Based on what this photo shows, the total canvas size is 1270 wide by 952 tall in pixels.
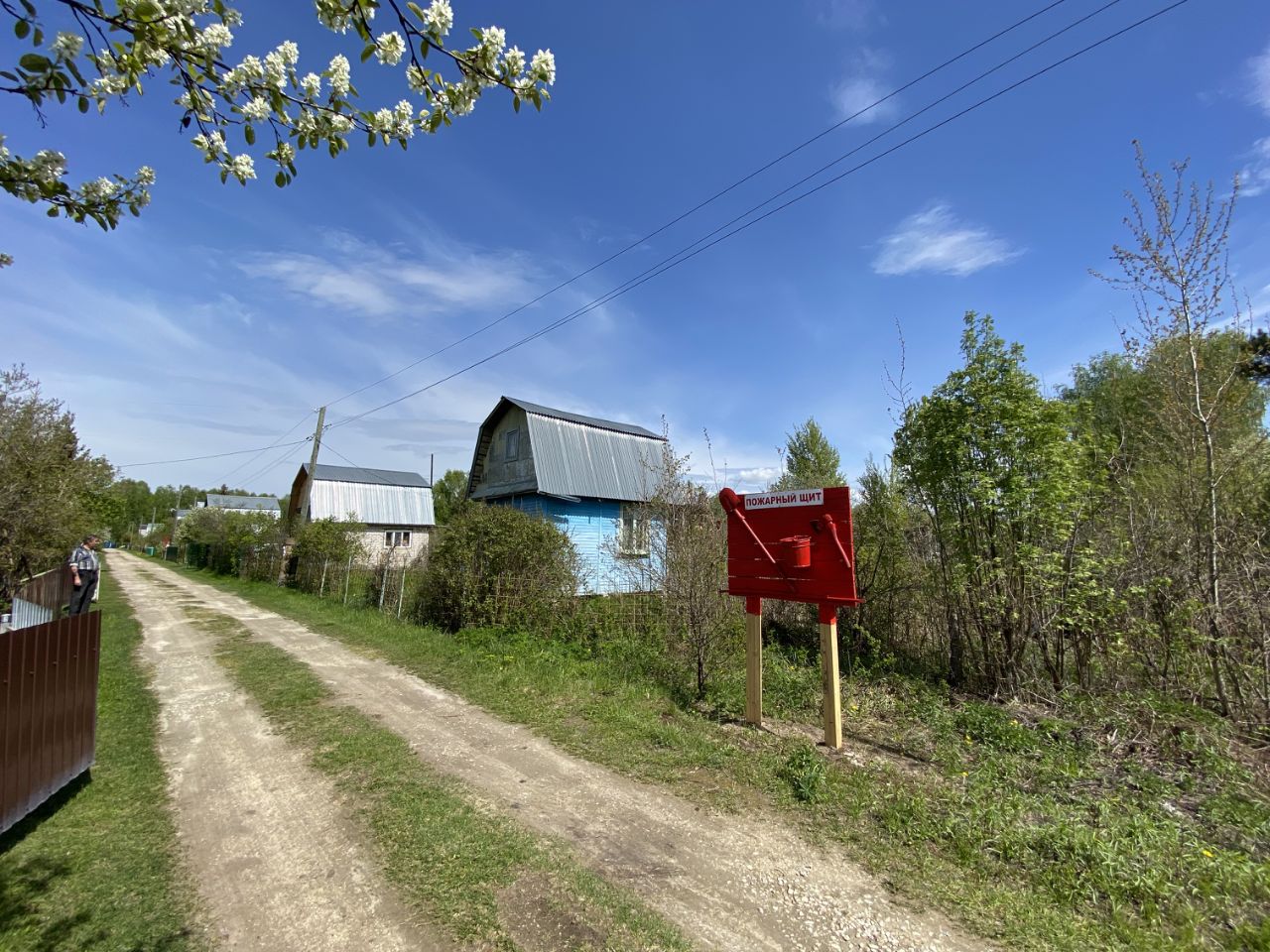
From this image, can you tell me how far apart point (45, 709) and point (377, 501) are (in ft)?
110

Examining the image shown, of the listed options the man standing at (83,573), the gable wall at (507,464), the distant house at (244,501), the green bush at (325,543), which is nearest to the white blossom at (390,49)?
the man standing at (83,573)

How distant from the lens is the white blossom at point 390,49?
7.55 ft

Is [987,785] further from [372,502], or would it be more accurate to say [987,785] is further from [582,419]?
[372,502]

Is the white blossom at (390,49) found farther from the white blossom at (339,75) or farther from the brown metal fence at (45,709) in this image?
the brown metal fence at (45,709)

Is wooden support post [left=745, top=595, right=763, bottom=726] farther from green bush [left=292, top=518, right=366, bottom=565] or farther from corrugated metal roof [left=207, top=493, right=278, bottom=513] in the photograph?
corrugated metal roof [left=207, top=493, right=278, bottom=513]

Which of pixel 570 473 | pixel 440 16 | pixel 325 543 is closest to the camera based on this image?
pixel 440 16

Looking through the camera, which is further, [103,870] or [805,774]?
[805,774]


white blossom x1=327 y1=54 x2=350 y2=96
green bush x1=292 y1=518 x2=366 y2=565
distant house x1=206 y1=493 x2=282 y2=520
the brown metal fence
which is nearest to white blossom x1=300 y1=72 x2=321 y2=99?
white blossom x1=327 y1=54 x2=350 y2=96

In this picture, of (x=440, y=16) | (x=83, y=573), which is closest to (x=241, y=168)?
(x=440, y=16)

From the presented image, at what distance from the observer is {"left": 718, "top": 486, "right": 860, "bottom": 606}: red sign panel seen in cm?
520

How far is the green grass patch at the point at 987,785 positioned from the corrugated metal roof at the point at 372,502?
2890 centimetres

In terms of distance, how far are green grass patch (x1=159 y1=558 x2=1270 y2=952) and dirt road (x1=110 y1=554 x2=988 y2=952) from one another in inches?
9.9

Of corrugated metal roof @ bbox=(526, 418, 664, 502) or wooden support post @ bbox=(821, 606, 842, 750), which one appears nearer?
wooden support post @ bbox=(821, 606, 842, 750)

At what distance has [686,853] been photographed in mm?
3486
